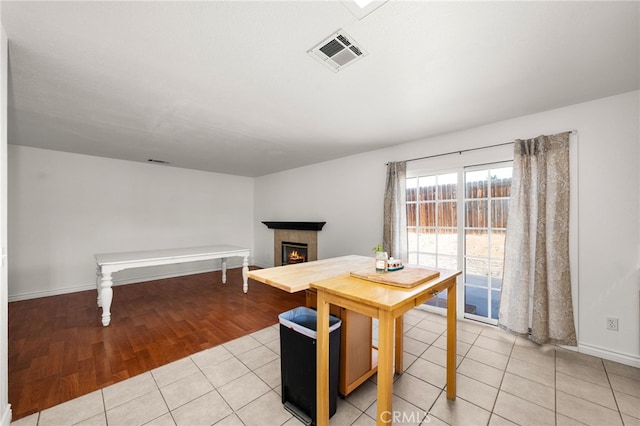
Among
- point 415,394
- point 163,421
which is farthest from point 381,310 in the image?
point 163,421

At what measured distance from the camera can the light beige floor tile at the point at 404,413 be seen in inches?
61.1

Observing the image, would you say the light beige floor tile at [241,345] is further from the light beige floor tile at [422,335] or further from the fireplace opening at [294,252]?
the fireplace opening at [294,252]

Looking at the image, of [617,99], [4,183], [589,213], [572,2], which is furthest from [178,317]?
[617,99]

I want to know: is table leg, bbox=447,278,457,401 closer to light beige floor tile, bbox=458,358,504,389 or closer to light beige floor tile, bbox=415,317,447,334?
light beige floor tile, bbox=458,358,504,389

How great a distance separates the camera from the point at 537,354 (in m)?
2.31

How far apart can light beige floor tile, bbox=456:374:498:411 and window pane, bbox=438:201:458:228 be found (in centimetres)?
175

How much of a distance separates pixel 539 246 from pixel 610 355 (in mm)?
1036

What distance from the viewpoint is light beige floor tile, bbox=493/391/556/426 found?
5.10ft

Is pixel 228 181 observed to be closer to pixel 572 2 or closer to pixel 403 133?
pixel 403 133

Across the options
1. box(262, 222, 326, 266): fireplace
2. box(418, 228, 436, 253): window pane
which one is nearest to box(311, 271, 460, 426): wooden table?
box(418, 228, 436, 253): window pane

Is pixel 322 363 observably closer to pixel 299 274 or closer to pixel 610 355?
pixel 299 274

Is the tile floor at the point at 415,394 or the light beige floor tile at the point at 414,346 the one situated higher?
the tile floor at the point at 415,394

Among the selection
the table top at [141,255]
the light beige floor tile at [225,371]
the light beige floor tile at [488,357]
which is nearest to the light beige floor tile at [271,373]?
the light beige floor tile at [225,371]

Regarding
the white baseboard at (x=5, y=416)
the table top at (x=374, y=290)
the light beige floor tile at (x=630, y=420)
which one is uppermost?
the table top at (x=374, y=290)
